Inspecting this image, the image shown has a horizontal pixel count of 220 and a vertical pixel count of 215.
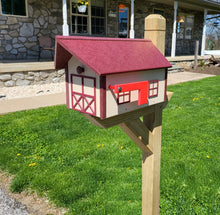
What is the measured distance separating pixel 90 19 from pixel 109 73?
436 inches

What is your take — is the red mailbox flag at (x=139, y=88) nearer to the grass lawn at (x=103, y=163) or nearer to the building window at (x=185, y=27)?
the grass lawn at (x=103, y=163)

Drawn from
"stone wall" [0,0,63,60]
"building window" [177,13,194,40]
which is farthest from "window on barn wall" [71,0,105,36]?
"building window" [177,13,194,40]

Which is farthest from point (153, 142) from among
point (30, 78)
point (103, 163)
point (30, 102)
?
point (30, 78)

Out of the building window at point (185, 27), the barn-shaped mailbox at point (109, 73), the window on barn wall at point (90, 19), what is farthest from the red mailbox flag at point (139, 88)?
the building window at point (185, 27)

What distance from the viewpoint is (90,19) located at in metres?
11.5

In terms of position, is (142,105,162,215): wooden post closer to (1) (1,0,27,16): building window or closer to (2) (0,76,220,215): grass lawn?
(2) (0,76,220,215): grass lawn

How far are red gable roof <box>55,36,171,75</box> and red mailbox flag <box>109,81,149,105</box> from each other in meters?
0.07

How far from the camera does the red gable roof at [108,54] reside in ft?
3.74

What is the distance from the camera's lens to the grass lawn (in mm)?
2537

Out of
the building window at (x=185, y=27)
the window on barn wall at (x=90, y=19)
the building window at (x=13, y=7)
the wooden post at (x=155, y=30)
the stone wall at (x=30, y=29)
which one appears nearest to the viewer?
the wooden post at (x=155, y=30)

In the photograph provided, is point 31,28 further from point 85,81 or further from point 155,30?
point 85,81

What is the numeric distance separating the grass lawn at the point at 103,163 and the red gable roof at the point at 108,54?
5.38 ft

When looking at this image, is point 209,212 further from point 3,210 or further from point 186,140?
point 3,210

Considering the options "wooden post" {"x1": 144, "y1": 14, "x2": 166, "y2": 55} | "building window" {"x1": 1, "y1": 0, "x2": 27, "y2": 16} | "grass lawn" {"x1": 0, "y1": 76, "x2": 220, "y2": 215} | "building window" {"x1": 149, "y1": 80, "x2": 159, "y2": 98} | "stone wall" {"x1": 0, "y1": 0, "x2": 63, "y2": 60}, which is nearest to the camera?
"building window" {"x1": 149, "y1": 80, "x2": 159, "y2": 98}
